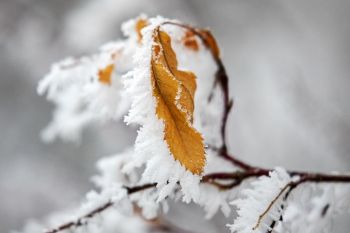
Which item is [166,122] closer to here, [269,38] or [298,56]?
[298,56]

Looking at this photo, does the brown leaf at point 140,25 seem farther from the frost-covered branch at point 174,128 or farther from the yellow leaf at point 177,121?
the yellow leaf at point 177,121

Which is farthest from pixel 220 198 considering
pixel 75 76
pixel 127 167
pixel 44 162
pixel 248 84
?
pixel 44 162

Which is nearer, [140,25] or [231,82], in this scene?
[140,25]

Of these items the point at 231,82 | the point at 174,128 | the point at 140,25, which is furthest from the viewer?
the point at 231,82

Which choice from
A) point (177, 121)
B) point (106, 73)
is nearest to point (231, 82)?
point (106, 73)

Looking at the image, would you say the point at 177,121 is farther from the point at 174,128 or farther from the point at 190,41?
the point at 190,41

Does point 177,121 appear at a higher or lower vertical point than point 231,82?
lower

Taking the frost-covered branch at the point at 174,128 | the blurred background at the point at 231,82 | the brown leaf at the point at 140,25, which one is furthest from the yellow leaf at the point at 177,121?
the blurred background at the point at 231,82

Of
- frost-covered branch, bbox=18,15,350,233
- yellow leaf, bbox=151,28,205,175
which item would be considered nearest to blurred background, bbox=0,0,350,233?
frost-covered branch, bbox=18,15,350,233
